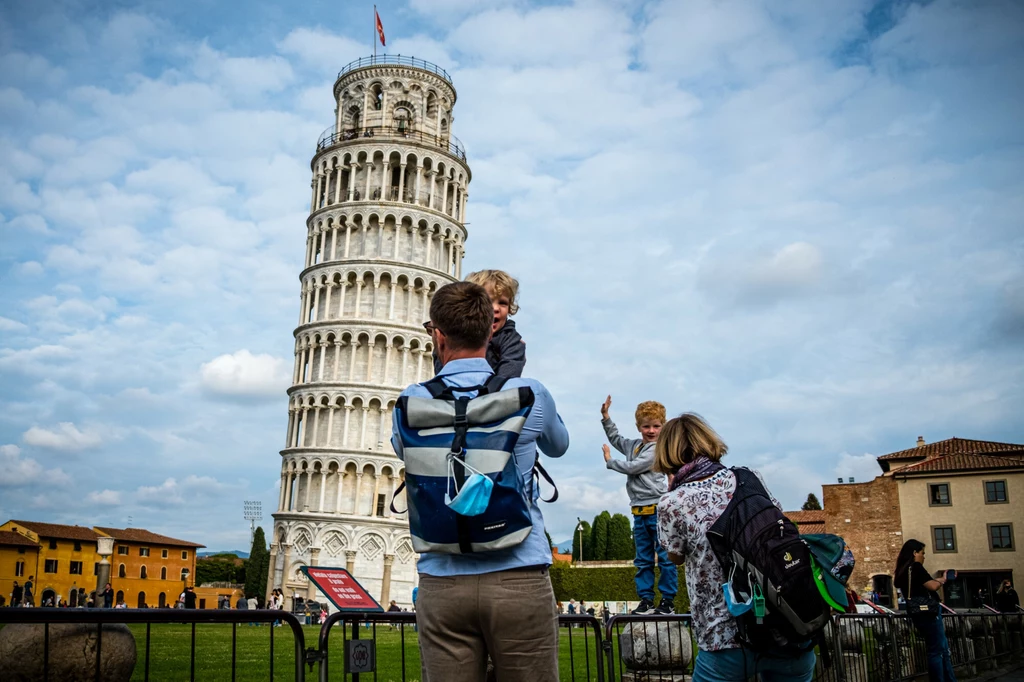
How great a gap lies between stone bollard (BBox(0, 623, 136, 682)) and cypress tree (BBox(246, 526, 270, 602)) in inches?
2566

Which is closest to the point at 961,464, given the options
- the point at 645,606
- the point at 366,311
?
the point at 366,311

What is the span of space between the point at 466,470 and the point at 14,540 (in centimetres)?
7725

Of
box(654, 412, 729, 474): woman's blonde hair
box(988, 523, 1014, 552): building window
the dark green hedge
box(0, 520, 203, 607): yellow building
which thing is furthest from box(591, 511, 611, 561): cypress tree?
box(654, 412, 729, 474): woman's blonde hair

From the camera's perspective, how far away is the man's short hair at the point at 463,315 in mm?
3574

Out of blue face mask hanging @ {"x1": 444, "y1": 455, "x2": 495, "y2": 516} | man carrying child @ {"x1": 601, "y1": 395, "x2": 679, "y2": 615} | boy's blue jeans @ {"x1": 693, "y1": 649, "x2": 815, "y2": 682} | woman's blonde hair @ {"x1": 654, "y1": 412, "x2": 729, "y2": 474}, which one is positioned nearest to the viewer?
blue face mask hanging @ {"x1": 444, "y1": 455, "x2": 495, "y2": 516}

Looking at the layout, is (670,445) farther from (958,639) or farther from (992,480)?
(992,480)

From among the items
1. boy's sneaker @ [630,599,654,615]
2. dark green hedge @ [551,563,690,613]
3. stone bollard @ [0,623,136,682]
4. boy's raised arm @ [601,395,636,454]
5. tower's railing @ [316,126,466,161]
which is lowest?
dark green hedge @ [551,563,690,613]

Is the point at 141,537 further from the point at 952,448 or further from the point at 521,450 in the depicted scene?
the point at 521,450

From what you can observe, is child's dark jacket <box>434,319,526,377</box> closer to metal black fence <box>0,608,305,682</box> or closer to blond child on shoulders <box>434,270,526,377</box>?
blond child on shoulders <box>434,270,526,377</box>

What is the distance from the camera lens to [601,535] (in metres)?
76.5

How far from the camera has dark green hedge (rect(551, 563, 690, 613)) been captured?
58.0 metres

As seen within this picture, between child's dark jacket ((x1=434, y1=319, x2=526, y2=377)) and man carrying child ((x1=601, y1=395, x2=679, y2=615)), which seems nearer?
child's dark jacket ((x1=434, y1=319, x2=526, y2=377))

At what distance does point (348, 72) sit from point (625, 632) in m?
57.4

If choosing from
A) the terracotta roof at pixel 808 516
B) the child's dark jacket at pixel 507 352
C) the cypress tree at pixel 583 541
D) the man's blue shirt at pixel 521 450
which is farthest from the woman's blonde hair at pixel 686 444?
the cypress tree at pixel 583 541
